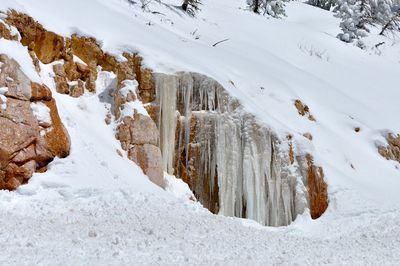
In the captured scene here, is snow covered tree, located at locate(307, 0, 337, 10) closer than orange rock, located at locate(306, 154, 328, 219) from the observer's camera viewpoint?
No

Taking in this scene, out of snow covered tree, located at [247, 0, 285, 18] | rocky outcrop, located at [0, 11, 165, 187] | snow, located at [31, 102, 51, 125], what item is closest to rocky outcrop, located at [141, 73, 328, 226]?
rocky outcrop, located at [0, 11, 165, 187]

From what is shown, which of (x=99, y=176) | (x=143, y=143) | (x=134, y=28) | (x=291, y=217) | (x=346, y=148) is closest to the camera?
(x=99, y=176)

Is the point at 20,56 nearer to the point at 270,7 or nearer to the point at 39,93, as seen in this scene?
the point at 39,93

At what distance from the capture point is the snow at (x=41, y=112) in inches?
378

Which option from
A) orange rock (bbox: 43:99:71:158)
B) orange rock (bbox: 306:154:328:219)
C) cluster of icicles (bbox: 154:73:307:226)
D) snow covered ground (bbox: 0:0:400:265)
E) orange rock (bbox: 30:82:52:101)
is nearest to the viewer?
snow covered ground (bbox: 0:0:400:265)

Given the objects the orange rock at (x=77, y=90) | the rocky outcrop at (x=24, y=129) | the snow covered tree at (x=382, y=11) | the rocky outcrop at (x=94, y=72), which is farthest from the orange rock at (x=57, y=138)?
the snow covered tree at (x=382, y=11)

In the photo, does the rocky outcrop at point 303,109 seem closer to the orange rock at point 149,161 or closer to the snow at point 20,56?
the orange rock at point 149,161

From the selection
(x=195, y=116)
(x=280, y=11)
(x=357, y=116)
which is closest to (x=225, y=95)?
(x=195, y=116)

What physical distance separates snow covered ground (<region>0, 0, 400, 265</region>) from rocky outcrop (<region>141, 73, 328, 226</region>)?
0.38 m

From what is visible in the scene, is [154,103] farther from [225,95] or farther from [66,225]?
[66,225]

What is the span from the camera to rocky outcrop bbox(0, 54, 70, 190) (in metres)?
8.80

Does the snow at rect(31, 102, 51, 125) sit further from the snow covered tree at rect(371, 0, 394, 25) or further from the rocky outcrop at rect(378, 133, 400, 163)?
the snow covered tree at rect(371, 0, 394, 25)

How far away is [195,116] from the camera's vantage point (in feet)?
41.2

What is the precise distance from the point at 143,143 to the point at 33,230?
4481 mm
